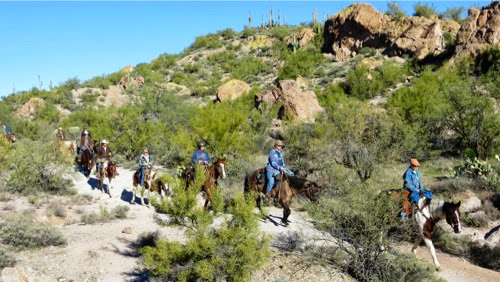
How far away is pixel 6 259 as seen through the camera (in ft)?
26.6

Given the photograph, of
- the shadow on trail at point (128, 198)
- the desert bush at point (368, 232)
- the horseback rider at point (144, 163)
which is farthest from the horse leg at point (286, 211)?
the shadow on trail at point (128, 198)

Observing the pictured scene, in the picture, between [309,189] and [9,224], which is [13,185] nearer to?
[9,224]

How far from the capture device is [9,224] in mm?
9930

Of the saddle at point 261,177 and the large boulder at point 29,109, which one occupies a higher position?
the large boulder at point 29,109

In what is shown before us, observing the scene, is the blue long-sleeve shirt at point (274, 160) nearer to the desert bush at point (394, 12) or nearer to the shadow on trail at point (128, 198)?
the shadow on trail at point (128, 198)

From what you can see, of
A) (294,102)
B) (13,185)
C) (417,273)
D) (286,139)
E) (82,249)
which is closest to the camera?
(417,273)

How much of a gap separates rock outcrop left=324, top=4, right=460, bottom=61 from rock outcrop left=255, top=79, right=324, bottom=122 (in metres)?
16.2

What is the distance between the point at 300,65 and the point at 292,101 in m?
17.0

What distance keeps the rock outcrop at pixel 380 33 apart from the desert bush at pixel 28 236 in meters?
38.2

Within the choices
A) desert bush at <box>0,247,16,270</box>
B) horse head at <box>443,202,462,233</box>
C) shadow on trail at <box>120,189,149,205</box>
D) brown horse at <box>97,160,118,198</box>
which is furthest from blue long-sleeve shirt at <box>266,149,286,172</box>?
brown horse at <box>97,160,118,198</box>

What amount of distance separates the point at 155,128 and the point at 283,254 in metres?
16.9

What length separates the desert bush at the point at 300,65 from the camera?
146 ft

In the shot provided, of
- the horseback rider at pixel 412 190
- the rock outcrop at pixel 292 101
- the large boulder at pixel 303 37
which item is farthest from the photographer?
the large boulder at pixel 303 37

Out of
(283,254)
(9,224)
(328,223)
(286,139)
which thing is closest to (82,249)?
(9,224)
